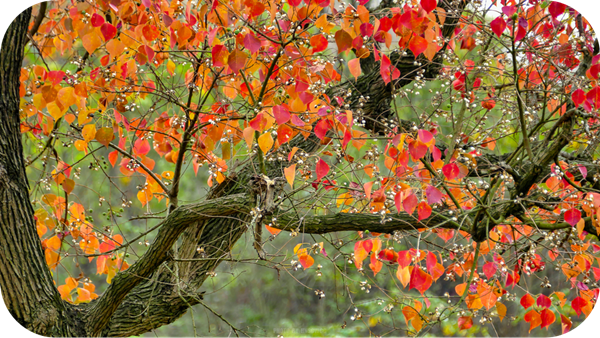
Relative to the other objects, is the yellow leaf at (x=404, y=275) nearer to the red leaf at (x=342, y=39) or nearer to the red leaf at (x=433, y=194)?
the red leaf at (x=433, y=194)

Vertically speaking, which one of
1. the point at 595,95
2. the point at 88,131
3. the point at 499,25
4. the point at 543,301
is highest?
the point at 88,131

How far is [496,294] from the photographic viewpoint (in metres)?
2.40

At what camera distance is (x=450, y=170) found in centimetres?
225

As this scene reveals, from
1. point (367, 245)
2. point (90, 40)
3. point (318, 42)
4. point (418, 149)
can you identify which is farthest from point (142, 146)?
point (418, 149)

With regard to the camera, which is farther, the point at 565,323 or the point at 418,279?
the point at 565,323

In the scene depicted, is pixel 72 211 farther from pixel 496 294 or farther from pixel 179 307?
pixel 496 294

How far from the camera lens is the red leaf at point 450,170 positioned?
2242 millimetres

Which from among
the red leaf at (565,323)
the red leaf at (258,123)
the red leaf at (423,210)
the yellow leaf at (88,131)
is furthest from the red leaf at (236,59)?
the red leaf at (565,323)

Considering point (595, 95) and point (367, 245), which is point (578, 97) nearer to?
point (595, 95)

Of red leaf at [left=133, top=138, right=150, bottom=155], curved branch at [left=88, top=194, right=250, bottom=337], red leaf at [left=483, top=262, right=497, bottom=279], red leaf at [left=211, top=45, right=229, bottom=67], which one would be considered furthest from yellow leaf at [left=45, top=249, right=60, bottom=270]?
red leaf at [left=483, top=262, right=497, bottom=279]

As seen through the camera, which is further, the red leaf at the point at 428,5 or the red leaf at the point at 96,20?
the red leaf at the point at 96,20

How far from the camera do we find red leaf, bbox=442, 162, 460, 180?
2.24m

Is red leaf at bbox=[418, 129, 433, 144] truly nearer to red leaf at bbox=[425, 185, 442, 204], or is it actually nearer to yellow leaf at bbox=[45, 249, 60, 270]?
red leaf at bbox=[425, 185, 442, 204]

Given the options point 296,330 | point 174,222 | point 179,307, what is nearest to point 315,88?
point 174,222
